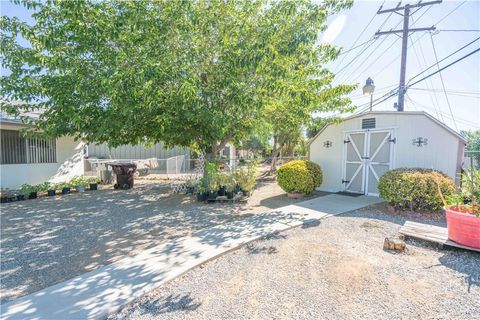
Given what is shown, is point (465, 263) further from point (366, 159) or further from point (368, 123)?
point (368, 123)

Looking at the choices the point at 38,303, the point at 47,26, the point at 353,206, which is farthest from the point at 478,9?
the point at 38,303

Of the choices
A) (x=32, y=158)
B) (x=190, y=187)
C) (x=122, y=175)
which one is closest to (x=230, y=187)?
(x=190, y=187)

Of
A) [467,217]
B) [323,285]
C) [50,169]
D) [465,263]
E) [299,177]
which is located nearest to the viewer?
[323,285]

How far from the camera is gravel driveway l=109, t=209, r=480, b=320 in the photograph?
236 centimetres

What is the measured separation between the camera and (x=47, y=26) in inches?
193

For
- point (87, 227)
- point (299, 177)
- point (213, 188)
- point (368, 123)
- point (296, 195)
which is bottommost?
point (87, 227)

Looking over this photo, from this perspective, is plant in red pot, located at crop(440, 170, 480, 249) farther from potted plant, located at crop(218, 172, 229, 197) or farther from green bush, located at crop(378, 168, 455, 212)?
potted plant, located at crop(218, 172, 229, 197)

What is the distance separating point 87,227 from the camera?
502 centimetres

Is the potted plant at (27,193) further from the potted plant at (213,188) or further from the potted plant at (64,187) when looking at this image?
the potted plant at (213,188)

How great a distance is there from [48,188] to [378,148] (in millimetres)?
11322

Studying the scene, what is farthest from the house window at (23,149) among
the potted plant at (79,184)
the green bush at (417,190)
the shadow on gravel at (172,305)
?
the green bush at (417,190)

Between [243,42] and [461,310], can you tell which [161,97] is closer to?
[243,42]

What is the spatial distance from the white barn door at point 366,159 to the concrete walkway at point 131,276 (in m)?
3.89

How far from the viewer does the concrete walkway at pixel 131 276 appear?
2350mm
